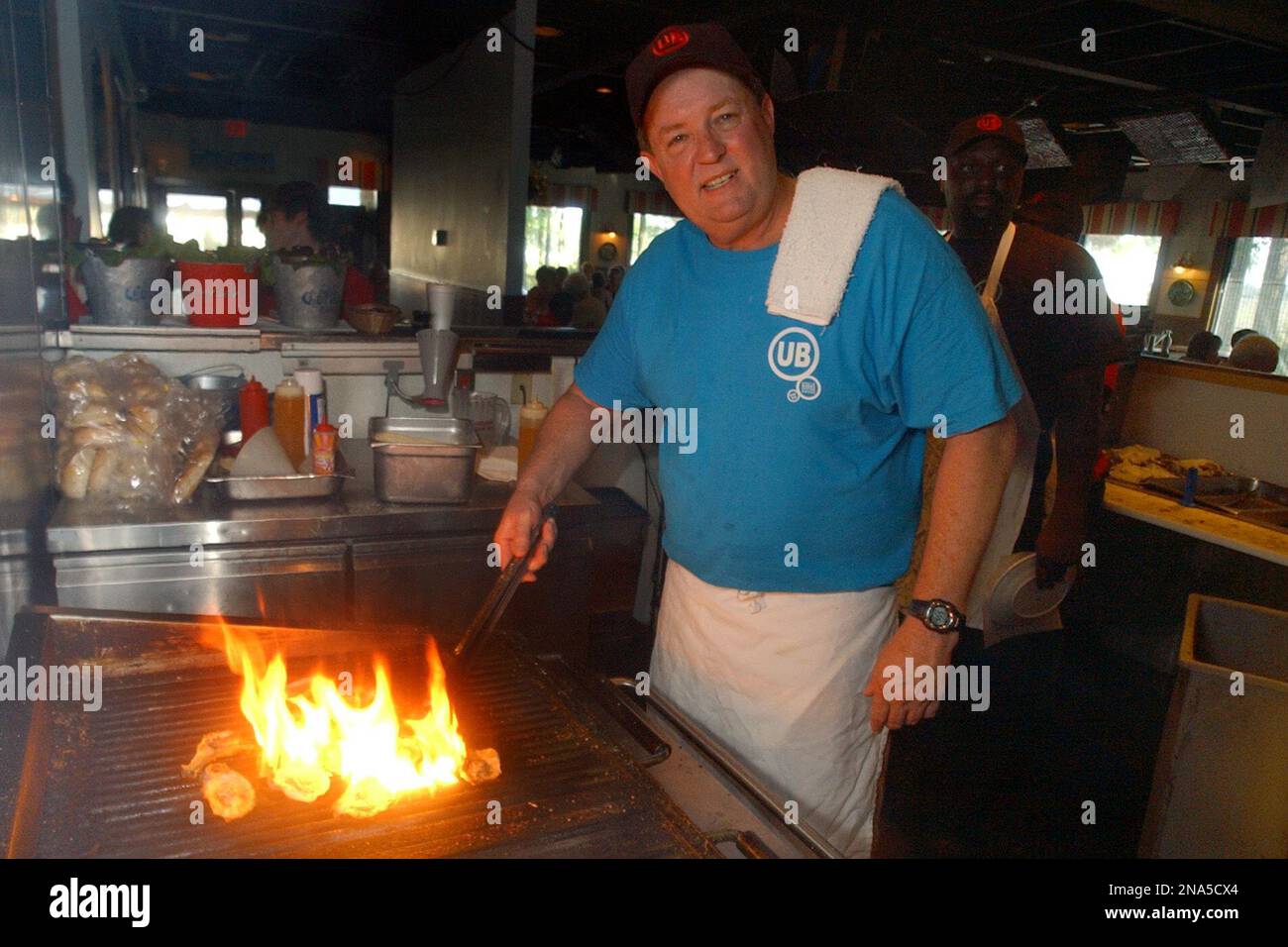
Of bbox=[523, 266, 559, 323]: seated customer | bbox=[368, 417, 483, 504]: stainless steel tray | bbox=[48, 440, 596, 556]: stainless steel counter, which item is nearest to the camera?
bbox=[48, 440, 596, 556]: stainless steel counter

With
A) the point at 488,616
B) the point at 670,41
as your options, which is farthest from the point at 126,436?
the point at 670,41

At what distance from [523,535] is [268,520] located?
1.31m

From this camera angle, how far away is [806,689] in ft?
6.08

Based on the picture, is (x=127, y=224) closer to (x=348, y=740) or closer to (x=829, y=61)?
(x=829, y=61)

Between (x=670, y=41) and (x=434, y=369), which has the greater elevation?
(x=670, y=41)

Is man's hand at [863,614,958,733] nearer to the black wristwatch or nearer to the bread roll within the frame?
the black wristwatch

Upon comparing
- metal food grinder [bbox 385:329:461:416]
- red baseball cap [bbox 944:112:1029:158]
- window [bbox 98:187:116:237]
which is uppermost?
red baseball cap [bbox 944:112:1029:158]

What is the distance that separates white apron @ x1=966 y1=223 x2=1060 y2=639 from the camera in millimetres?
2695

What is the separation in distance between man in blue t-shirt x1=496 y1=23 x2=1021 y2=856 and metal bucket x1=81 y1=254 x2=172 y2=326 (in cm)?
198

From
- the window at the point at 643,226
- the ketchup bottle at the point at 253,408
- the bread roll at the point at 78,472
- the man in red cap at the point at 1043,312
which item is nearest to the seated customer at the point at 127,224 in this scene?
the ketchup bottle at the point at 253,408

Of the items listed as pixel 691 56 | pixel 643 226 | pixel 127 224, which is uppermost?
pixel 643 226

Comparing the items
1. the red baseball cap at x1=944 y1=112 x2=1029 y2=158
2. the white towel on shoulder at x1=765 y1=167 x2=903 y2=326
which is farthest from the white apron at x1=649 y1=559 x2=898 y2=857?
the red baseball cap at x1=944 y1=112 x2=1029 y2=158
